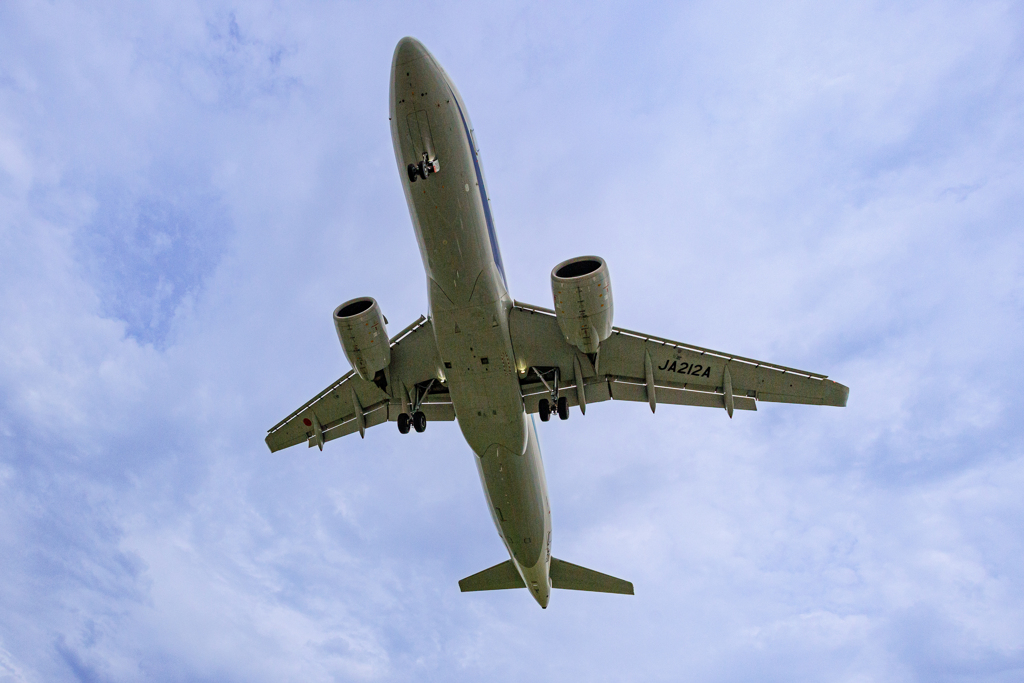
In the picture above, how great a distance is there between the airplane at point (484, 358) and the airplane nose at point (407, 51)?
33 mm

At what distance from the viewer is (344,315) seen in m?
21.2

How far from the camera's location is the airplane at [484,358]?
1797 cm

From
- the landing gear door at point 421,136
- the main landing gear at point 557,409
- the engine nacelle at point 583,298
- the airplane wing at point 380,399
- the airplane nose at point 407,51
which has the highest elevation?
the airplane nose at point 407,51

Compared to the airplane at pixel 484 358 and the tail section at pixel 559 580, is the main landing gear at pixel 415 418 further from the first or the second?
the tail section at pixel 559 580

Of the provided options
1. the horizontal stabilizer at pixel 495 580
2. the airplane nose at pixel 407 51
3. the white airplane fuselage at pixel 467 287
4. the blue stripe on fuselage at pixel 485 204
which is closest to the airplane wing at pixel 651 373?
the white airplane fuselage at pixel 467 287

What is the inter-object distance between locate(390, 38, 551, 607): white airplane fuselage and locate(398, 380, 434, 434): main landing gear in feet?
5.46

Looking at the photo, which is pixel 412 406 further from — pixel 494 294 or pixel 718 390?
pixel 718 390

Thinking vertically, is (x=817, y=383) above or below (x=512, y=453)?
above

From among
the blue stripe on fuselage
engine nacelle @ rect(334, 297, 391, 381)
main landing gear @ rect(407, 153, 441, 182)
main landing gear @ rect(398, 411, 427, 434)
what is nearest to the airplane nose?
the blue stripe on fuselage

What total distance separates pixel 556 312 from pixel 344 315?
20.0 feet

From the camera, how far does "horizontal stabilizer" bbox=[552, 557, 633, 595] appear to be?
28.7 m

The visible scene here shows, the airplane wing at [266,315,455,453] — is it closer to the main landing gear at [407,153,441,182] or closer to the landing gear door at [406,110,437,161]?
the main landing gear at [407,153,441,182]

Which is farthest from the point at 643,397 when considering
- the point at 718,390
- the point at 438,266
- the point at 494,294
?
the point at 438,266

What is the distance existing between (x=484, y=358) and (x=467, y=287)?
7.49ft
